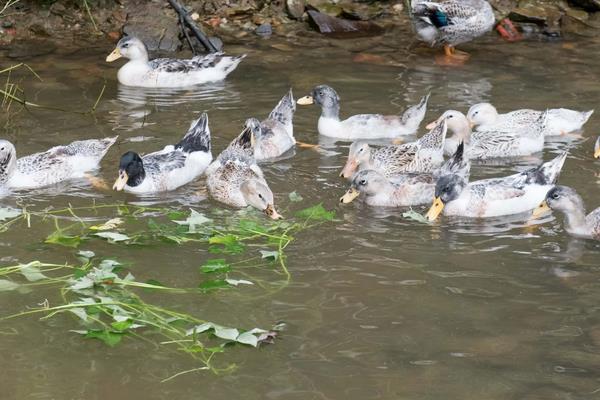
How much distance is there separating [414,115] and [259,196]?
2.84m

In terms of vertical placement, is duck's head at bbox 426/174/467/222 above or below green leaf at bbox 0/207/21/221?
above

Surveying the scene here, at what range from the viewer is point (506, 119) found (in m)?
11.7

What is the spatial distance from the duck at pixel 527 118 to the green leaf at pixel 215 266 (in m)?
4.38

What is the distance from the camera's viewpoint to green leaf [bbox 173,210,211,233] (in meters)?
8.96

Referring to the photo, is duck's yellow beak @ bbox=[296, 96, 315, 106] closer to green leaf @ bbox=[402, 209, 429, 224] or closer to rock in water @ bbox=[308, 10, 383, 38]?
green leaf @ bbox=[402, 209, 429, 224]

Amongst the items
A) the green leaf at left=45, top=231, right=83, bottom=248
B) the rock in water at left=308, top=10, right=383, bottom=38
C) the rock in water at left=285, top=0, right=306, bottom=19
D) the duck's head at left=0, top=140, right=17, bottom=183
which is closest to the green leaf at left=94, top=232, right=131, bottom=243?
the green leaf at left=45, top=231, right=83, bottom=248

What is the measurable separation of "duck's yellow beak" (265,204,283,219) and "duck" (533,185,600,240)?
86.6 inches

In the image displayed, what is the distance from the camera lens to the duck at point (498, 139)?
11.3 meters

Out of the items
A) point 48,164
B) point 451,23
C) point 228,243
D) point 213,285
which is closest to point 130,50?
point 48,164

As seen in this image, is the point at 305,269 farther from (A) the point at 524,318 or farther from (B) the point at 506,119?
(B) the point at 506,119

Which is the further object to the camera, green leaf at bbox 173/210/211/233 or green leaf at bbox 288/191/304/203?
green leaf at bbox 288/191/304/203

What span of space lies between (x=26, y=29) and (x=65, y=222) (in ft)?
22.0

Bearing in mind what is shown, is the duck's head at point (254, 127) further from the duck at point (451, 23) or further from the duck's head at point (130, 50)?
the duck at point (451, 23)

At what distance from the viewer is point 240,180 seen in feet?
32.5
